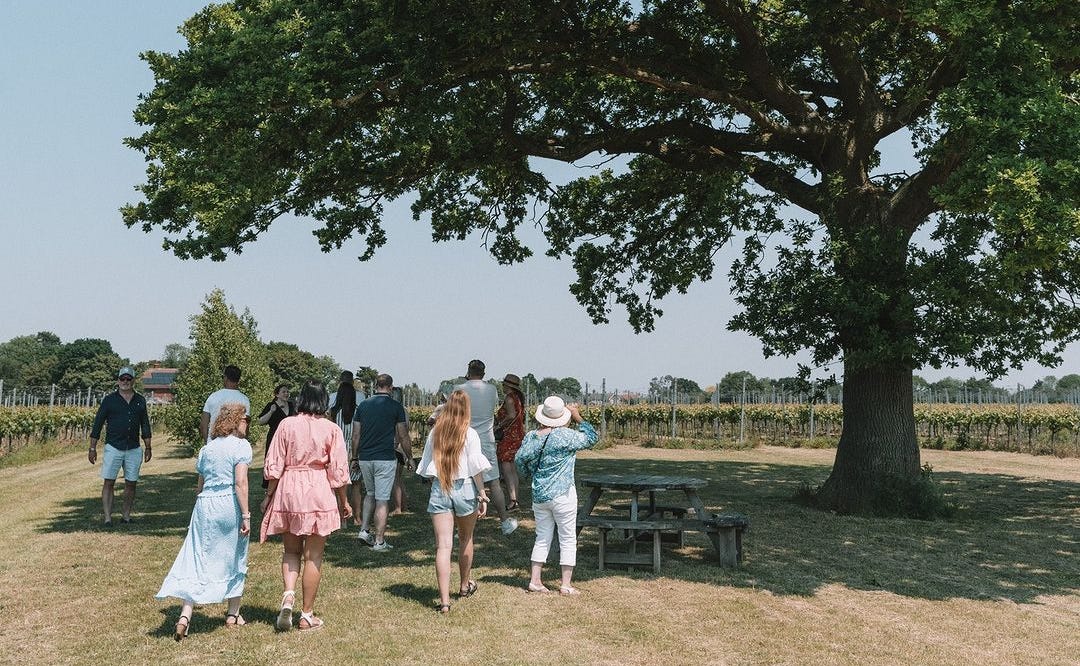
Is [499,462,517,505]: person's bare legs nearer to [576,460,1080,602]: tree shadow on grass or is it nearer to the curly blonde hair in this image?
[576,460,1080,602]: tree shadow on grass

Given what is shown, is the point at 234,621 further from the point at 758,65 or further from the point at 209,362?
the point at 209,362

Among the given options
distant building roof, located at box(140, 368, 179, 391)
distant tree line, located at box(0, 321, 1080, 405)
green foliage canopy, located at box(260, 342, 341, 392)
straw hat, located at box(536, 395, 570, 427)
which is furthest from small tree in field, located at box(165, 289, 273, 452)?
distant building roof, located at box(140, 368, 179, 391)

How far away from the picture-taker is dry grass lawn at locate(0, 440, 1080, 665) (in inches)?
228

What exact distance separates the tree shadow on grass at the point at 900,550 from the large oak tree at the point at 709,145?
1.47m

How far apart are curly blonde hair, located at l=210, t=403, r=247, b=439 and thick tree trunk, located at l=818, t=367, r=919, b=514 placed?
926cm

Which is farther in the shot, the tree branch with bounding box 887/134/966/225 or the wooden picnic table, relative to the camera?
the tree branch with bounding box 887/134/966/225

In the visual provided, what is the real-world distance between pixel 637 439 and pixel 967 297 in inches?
844

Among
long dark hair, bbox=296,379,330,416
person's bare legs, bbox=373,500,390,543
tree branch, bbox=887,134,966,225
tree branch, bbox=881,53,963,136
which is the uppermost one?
tree branch, bbox=881,53,963,136

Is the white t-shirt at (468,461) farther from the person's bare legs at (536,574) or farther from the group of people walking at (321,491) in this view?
the person's bare legs at (536,574)

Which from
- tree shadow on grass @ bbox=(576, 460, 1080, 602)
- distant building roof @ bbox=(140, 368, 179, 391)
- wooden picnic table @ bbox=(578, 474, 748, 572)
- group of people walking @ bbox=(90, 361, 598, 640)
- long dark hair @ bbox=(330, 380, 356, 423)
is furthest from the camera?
distant building roof @ bbox=(140, 368, 179, 391)

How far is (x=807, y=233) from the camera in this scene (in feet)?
41.2

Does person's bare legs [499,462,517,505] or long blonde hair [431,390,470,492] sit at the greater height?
long blonde hair [431,390,470,492]

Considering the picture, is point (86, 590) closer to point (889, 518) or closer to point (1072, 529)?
point (889, 518)

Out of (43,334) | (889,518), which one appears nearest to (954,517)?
(889,518)
